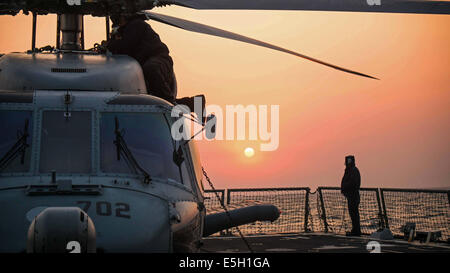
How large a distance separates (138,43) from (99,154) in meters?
3.26

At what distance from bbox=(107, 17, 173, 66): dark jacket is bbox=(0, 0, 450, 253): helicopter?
48 centimetres

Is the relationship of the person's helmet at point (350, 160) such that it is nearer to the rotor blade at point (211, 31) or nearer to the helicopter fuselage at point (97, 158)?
the helicopter fuselage at point (97, 158)

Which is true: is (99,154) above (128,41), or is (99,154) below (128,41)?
below

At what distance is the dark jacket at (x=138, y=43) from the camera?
35.7 ft

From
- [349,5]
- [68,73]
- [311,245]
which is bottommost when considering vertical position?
[311,245]

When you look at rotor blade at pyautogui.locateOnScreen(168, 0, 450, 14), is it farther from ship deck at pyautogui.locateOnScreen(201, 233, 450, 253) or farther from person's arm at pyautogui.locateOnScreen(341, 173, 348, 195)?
person's arm at pyautogui.locateOnScreen(341, 173, 348, 195)

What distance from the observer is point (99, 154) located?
8070 millimetres

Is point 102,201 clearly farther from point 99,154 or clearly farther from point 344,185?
point 344,185

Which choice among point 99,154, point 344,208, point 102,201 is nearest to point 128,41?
point 99,154

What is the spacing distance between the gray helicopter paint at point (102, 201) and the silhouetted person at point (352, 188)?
42.1 ft

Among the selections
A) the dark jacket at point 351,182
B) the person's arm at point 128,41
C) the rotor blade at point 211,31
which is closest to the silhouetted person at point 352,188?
the dark jacket at point 351,182
